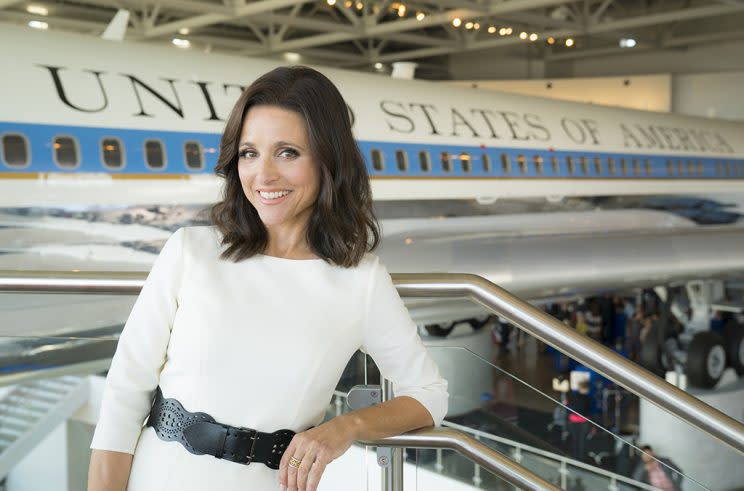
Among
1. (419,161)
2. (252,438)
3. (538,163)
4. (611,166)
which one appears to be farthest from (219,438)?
(611,166)

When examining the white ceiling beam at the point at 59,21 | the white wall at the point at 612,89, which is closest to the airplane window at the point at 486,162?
the white ceiling beam at the point at 59,21

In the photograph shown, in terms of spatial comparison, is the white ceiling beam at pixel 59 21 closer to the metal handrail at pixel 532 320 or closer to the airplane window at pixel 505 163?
the airplane window at pixel 505 163

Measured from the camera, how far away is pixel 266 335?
1.77 m

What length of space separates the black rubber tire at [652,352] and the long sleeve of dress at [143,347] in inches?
492

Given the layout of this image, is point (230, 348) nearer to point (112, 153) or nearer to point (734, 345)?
point (112, 153)

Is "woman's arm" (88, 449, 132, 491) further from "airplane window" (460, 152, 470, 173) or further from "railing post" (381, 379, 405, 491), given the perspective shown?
"airplane window" (460, 152, 470, 173)

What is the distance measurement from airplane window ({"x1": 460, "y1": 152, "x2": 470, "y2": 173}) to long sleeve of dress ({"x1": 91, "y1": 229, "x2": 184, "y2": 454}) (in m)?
8.84

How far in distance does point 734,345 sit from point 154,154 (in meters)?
9.17

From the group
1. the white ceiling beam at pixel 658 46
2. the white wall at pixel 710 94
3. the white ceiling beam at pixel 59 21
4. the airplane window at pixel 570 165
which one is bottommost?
the airplane window at pixel 570 165

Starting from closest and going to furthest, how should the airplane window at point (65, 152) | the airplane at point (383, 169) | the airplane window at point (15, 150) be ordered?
1. the airplane window at point (15, 150)
2. the airplane at point (383, 169)
3. the airplane window at point (65, 152)

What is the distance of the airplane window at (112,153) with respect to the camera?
6902 millimetres

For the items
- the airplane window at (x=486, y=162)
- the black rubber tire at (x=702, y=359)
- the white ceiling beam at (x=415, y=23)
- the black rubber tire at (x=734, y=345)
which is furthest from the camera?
the white ceiling beam at (x=415, y=23)

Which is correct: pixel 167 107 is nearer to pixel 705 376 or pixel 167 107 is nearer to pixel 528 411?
pixel 528 411

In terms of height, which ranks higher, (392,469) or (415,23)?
(415,23)
